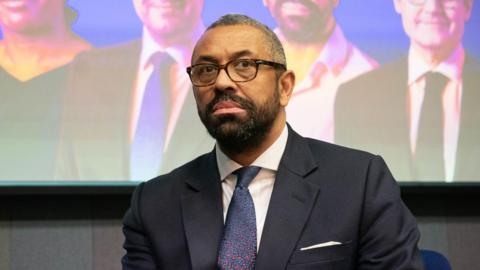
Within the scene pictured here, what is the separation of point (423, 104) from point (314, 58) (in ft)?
1.82

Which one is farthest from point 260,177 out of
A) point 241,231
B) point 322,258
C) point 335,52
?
point 335,52

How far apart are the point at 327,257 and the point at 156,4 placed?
60.2 inches

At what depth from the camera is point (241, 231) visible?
1.38m

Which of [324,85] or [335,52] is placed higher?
[335,52]

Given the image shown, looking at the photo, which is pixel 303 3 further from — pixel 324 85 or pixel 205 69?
pixel 205 69

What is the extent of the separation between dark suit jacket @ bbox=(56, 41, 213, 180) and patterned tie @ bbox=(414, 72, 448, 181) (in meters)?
1.04

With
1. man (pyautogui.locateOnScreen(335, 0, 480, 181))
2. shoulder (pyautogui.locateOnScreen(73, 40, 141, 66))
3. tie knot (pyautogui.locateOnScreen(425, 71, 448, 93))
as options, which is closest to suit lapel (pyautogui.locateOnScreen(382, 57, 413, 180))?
man (pyautogui.locateOnScreen(335, 0, 480, 181))

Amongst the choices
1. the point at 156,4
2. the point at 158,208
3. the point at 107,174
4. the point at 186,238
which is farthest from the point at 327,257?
the point at 156,4

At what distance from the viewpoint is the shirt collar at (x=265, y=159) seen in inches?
58.0

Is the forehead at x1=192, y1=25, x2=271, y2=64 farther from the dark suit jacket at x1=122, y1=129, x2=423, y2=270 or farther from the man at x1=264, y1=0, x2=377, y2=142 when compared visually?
the man at x1=264, y1=0, x2=377, y2=142

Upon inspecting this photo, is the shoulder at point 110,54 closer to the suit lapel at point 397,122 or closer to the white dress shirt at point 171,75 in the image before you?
the white dress shirt at point 171,75

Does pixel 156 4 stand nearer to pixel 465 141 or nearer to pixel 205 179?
pixel 205 179

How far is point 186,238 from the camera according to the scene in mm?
A: 1430

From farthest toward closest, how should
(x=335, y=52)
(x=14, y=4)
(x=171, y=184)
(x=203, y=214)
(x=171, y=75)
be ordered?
(x=335, y=52), (x=171, y=75), (x=14, y=4), (x=171, y=184), (x=203, y=214)
